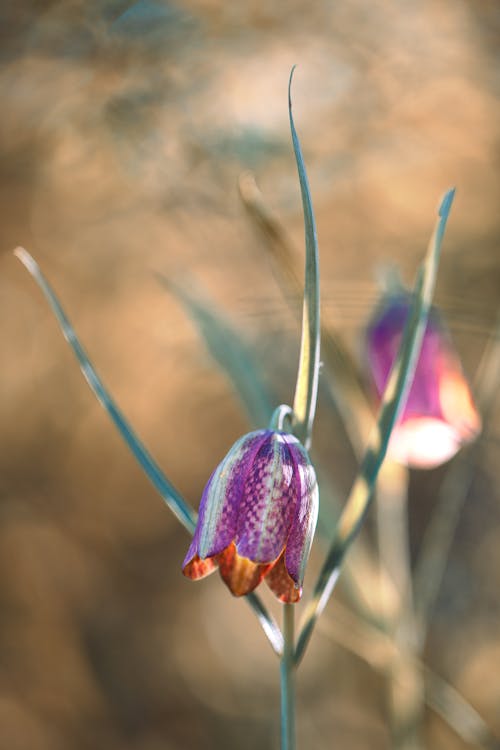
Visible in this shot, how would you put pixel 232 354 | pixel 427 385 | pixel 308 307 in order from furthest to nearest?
pixel 427 385 < pixel 232 354 < pixel 308 307

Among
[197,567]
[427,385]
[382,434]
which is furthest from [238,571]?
[427,385]

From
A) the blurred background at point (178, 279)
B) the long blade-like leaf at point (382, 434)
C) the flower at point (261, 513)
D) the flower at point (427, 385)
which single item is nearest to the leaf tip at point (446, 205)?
the long blade-like leaf at point (382, 434)

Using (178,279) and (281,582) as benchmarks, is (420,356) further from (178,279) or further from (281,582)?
(178,279)

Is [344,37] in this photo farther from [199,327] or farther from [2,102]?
[199,327]

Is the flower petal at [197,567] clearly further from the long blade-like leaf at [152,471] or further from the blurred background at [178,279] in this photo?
the blurred background at [178,279]

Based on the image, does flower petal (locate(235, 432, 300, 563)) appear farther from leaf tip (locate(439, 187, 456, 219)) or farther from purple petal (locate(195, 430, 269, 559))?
leaf tip (locate(439, 187, 456, 219))

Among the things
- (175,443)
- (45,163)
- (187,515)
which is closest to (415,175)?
(45,163)
